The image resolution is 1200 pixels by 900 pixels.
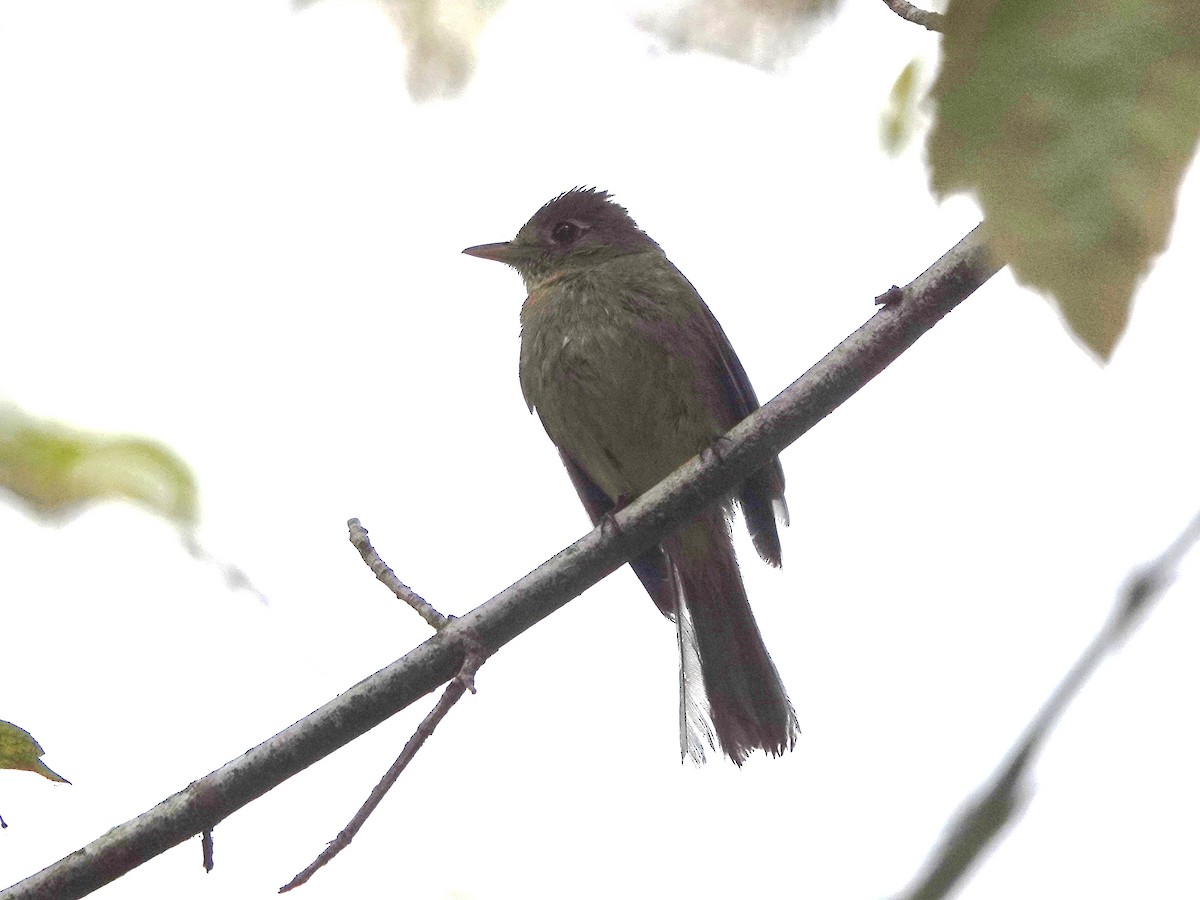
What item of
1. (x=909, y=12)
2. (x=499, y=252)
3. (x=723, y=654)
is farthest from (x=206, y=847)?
(x=499, y=252)

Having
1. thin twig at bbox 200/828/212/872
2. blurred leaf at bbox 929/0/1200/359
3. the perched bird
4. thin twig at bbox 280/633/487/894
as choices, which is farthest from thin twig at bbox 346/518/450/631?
blurred leaf at bbox 929/0/1200/359

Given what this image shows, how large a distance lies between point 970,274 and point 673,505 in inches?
46.1

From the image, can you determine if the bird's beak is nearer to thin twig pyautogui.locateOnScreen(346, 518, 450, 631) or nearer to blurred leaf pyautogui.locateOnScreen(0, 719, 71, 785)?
thin twig pyautogui.locateOnScreen(346, 518, 450, 631)

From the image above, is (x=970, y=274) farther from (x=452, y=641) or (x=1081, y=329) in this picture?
(x=1081, y=329)

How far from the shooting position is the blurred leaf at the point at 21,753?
248cm

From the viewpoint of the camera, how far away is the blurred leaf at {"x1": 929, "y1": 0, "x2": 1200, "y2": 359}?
2.38 feet

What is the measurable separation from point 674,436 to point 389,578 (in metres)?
1.88

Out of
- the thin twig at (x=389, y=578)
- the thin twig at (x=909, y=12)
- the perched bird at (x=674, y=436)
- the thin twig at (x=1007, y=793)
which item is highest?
the perched bird at (x=674, y=436)

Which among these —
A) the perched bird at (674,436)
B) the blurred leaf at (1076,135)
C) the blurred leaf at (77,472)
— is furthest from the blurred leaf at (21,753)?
the perched bird at (674,436)

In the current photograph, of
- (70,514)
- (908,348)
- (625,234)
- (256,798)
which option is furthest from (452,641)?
(625,234)

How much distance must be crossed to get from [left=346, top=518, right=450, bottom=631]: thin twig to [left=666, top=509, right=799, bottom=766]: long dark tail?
200 centimetres

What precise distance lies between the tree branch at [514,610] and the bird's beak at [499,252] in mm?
3135

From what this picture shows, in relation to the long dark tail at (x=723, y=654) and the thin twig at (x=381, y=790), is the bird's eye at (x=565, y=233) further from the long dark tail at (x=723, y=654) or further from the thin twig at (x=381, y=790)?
the thin twig at (x=381, y=790)

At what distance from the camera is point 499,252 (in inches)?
273
